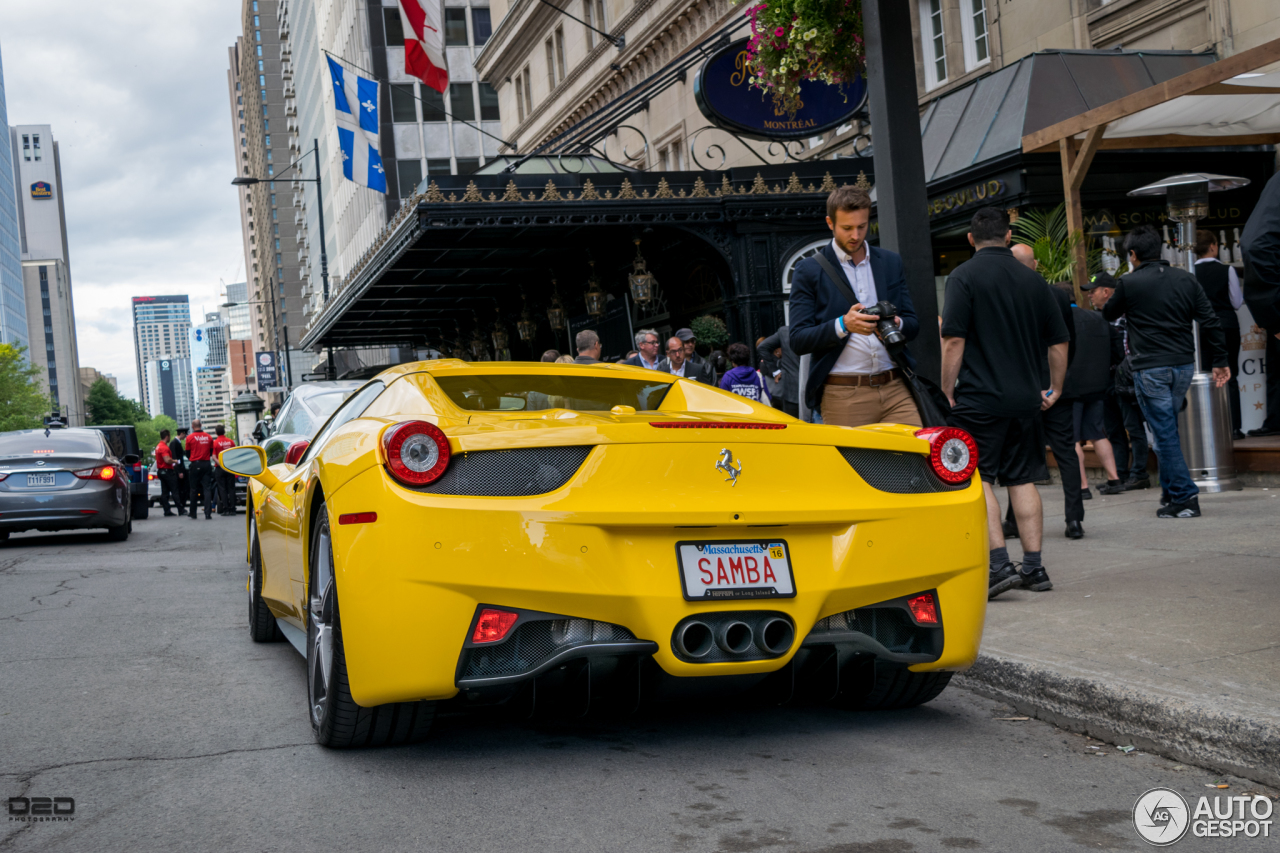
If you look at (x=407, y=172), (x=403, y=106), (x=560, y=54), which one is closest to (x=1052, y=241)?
(x=560, y=54)

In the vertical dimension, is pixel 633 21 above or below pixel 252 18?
below

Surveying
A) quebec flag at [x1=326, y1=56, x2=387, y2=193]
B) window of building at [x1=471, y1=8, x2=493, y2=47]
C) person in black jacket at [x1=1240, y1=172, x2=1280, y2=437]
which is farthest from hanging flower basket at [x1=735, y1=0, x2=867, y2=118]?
window of building at [x1=471, y1=8, x2=493, y2=47]

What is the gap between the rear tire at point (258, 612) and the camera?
6.55 metres

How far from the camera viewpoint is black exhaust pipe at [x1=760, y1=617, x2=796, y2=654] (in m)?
3.79

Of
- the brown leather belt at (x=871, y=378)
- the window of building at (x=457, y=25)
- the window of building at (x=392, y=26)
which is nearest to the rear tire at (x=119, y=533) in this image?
the brown leather belt at (x=871, y=378)

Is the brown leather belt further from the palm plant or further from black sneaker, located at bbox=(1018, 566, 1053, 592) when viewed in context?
the palm plant

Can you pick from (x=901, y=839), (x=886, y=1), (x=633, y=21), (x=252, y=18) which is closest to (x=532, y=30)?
(x=633, y=21)

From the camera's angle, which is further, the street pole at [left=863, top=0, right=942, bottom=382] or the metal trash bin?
the metal trash bin

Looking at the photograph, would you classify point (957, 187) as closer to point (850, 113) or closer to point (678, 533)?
point (850, 113)

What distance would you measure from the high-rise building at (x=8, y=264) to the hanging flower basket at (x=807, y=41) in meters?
136

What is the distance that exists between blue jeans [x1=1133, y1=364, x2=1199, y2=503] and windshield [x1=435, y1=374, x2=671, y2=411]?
4.98 meters

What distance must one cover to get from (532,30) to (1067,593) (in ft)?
103

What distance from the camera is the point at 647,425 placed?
12.8 ft

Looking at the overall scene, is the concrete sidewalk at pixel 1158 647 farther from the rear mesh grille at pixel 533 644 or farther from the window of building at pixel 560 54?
the window of building at pixel 560 54
